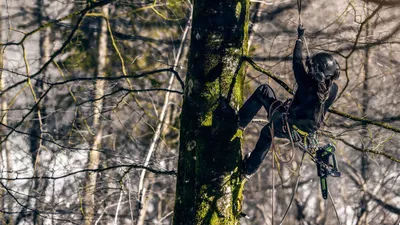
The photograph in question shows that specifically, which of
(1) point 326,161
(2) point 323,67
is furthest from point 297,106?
(1) point 326,161

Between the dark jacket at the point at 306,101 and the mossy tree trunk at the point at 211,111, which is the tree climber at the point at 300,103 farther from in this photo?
the mossy tree trunk at the point at 211,111

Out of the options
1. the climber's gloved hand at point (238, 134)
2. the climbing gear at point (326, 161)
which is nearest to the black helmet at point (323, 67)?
the climber's gloved hand at point (238, 134)

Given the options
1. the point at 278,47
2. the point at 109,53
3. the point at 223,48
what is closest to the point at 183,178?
the point at 223,48

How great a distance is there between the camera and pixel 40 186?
586 inches

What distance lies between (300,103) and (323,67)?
43cm

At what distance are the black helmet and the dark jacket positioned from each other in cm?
9

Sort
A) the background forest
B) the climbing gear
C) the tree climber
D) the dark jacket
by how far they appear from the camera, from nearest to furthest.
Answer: the tree climber < the dark jacket < the climbing gear < the background forest

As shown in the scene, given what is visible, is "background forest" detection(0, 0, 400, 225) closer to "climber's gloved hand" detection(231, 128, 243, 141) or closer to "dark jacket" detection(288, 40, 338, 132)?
"dark jacket" detection(288, 40, 338, 132)

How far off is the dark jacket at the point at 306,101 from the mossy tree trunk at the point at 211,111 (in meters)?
0.47

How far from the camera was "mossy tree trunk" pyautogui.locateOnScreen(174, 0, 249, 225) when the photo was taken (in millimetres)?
4695

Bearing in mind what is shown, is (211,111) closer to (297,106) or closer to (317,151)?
(297,106)

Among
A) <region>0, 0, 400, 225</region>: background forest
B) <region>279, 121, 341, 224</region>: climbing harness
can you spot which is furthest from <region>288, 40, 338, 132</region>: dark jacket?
<region>0, 0, 400, 225</region>: background forest

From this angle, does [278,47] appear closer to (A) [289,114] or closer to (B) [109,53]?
(B) [109,53]

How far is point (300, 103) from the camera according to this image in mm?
5230
